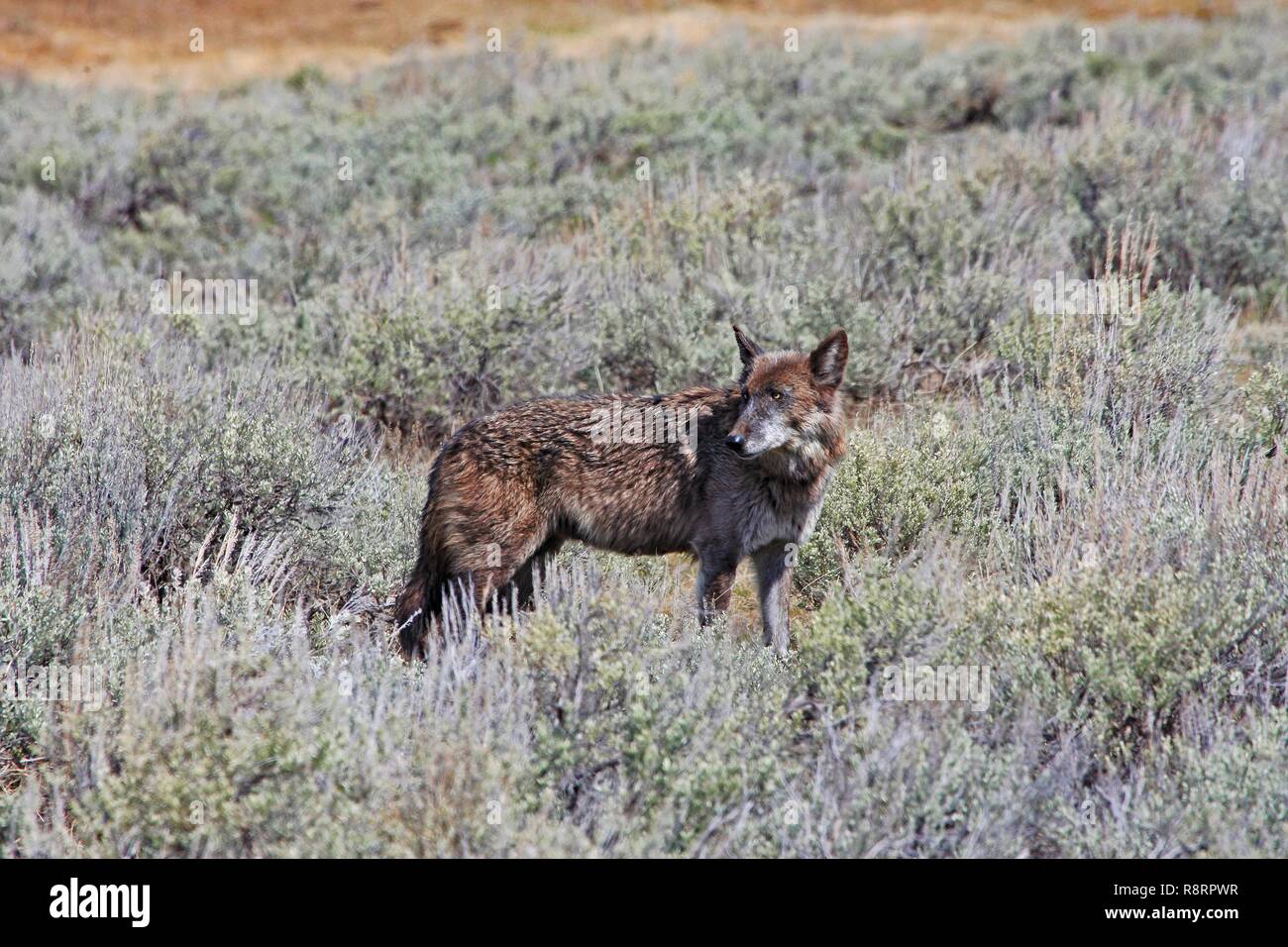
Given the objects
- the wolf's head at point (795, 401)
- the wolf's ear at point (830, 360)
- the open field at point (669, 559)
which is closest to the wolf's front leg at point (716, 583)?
the open field at point (669, 559)

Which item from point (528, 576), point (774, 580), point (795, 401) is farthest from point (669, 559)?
point (795, 401)

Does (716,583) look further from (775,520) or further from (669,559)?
(669,559)

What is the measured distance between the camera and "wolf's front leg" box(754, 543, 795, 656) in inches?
252

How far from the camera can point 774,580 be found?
647 centimetres

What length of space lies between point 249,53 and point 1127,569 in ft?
90.0

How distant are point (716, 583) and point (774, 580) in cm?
29

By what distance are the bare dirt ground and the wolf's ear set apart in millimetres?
20312

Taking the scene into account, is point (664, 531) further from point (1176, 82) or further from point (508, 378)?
point (1176, 82)

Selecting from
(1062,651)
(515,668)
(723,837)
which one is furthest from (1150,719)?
(515,668)

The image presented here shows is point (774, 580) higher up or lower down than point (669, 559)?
higher up

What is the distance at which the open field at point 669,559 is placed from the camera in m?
4.07

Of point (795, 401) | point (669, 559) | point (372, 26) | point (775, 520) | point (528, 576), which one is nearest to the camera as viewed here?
point (795, 401)

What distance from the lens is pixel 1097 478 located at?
5.89 metres

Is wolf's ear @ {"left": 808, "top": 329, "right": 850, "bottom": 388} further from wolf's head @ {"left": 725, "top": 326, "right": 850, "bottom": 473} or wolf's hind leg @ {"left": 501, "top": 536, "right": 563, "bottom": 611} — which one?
wolf's hind leg @ {"left": 501, "top": 536, "right": 563, "bottom": 611}
